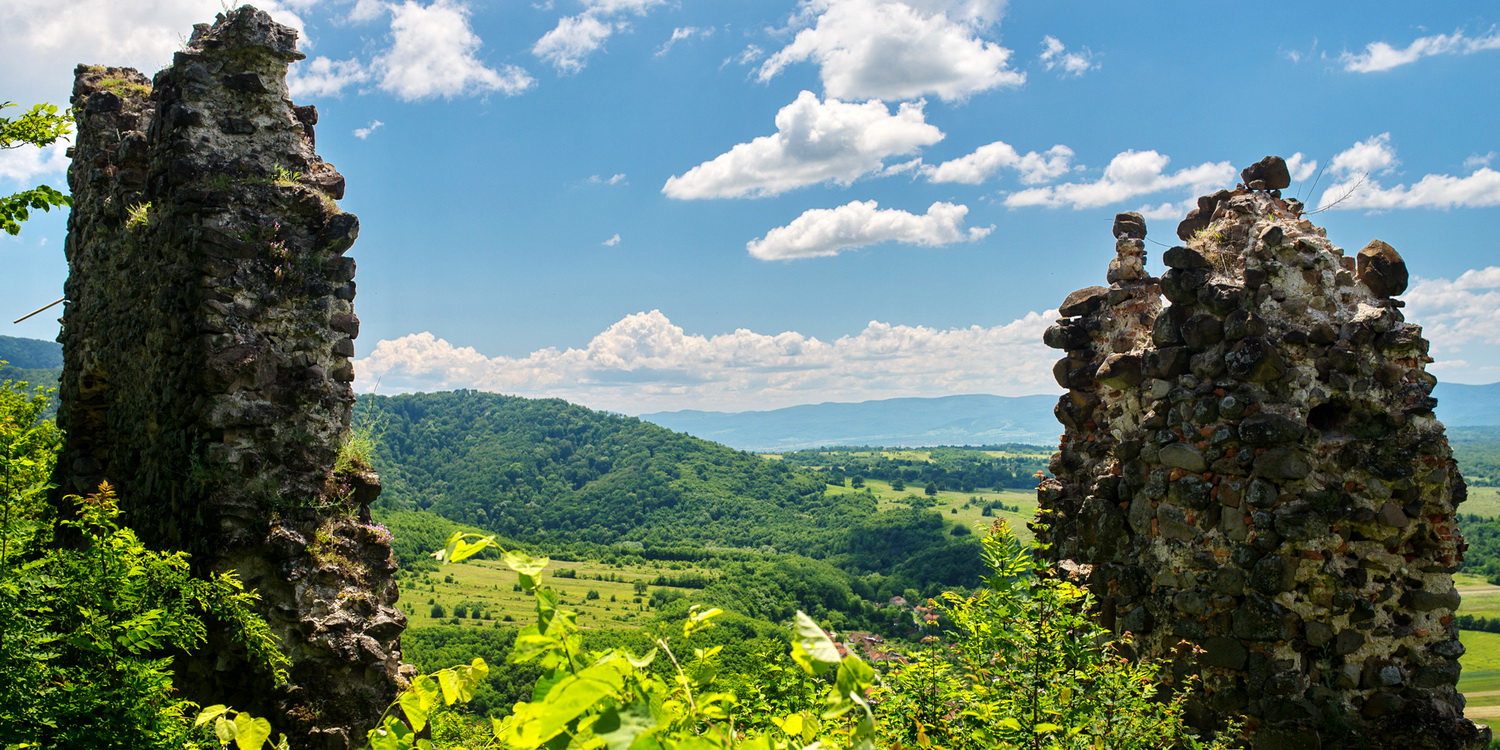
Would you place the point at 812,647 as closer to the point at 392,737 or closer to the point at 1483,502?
the point at 392,737

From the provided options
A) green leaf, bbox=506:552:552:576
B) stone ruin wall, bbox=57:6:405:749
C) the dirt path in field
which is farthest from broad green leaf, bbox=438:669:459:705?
the dirt path in field

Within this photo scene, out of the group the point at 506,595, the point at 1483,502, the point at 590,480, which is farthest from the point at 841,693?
the point at 590,480

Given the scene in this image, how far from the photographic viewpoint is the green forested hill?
241 ft

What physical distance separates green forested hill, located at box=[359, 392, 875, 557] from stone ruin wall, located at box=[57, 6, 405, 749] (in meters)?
58.5

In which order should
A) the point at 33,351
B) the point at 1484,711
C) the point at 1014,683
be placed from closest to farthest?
the point at 1014,683 → the point at 1484,711 → the point at 33,351

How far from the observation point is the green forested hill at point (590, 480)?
241 ft

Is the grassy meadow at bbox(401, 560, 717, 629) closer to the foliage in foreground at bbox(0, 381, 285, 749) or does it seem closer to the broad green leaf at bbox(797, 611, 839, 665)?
the foliage in foreground at bbox(0, 381, 285, 749)

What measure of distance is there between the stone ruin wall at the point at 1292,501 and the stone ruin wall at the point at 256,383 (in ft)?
18.8

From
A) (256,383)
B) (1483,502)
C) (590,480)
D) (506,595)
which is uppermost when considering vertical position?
(256,383)

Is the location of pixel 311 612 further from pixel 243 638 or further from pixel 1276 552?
pixel 1276 552

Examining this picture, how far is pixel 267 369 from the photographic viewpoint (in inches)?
225

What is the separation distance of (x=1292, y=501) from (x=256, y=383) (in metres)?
7.20

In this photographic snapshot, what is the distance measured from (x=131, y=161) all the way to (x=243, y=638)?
4.93 metres

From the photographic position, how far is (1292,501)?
5.63 meters
